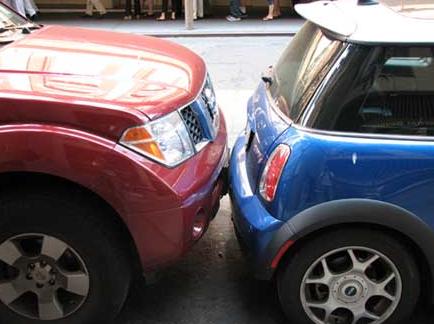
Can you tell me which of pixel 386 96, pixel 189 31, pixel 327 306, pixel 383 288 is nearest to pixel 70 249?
pixel 327 306

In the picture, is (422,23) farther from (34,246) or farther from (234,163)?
(34,246)

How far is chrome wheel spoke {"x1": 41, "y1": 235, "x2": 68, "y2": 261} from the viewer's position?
267 cm

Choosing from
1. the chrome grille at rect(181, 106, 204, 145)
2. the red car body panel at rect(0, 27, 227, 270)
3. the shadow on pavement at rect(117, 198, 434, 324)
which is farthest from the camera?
the shadow on pavement at rect(117, 198, 434, 324)

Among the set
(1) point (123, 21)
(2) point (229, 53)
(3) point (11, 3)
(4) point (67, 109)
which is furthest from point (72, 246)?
(1) point (123, 21)

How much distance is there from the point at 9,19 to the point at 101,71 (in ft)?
4.43

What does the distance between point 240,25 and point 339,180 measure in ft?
31.7

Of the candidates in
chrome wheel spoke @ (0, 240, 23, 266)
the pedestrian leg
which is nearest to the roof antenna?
chrome wheel spoke @ (0, 240, 23, 266)

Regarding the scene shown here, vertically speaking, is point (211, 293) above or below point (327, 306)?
below

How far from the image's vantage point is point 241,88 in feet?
23.7

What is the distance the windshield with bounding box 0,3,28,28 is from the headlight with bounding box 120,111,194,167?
1690 mm

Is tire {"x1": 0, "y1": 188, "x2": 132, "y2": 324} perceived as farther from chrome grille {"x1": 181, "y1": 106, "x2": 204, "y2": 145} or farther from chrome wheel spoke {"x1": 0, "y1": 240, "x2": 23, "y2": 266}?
chrome grille {"x1": 181, "y1": 106, "x2": 204, "y2": 145}

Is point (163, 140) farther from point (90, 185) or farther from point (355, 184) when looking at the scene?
point (355, 184)

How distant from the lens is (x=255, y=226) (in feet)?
9.06

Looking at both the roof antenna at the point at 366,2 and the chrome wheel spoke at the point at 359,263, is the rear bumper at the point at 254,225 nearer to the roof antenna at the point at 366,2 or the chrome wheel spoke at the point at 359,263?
the chrome wheel spoke at the point at 359,263
